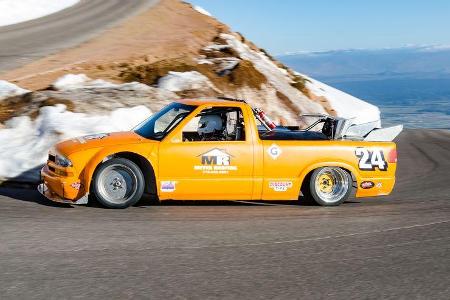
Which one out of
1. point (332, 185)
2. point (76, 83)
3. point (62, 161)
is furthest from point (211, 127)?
point (76, 83)

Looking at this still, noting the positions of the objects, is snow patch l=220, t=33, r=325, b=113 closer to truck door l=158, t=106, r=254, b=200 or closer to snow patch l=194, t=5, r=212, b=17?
snow patch l=194, t=5, r=212, b=17

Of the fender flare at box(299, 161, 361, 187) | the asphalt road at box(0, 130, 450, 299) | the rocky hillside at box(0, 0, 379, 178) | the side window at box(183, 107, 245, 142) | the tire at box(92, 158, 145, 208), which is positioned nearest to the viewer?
the asphalt road at box(0, 130, 450, 299)

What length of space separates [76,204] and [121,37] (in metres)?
18.9

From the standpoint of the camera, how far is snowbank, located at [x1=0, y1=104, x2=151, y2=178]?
10891mm

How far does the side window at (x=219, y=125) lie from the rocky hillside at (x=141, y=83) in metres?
3.64

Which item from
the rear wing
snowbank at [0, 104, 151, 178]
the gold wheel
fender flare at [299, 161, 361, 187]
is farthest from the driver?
snowbank at [0, 104, 151, 178]

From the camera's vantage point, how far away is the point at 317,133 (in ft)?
32.1

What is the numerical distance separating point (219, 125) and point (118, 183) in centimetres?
177

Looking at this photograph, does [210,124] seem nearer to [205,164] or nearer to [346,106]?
[205,164]

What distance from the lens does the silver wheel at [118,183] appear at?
27.8 feet

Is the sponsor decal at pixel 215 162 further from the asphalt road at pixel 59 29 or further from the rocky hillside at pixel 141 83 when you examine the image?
the asphalt road at pixel 59 29

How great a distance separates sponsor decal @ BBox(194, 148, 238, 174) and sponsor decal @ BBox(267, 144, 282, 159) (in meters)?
0.59

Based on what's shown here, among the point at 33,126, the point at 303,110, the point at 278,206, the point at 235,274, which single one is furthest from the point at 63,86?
the point at 235,274

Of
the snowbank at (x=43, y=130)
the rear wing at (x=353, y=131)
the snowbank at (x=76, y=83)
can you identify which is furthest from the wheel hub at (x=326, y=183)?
the snowbank at (x=76, y=83)
